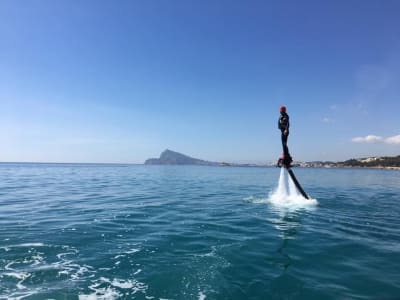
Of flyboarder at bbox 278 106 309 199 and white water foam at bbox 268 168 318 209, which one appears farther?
white water foam at bbox 268 168 318 209

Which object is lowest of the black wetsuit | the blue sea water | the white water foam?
the blue sea water

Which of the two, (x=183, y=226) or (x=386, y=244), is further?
(x=183, y=226)

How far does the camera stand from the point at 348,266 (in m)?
9.58

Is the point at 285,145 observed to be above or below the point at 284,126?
below

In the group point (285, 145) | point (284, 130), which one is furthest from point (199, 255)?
point (284, 130)

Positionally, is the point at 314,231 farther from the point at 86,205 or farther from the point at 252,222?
the point at 86,205

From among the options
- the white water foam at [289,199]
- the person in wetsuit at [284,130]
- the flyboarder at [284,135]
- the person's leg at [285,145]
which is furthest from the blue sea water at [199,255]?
the person's leg at [285,145]

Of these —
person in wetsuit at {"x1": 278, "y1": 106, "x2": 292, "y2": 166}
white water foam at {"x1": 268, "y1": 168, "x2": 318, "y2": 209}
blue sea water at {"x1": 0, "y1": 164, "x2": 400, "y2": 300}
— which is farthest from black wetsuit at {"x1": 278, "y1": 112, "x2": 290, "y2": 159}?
blue sea water at {"x1": 0, "y1": 164, "x2": 400, "y2": 300}

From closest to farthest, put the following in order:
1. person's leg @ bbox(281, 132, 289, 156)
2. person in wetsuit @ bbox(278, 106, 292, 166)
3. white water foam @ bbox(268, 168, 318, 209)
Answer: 1. person in wetsuit @ bbox(278, 106, 292, 166)
2. person's leg @ bbox(281, 132, 289, 156)
3. white water foam @ bbox(268, 168, 318, 209)

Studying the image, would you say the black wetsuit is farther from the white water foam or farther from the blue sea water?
the blue sea water

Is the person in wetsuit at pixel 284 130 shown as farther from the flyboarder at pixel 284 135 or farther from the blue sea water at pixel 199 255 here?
the blue sea water at pixel 199 255

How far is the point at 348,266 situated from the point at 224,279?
469cm

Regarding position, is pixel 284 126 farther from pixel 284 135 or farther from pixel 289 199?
pixel 289 199

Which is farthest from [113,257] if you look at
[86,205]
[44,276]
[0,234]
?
Result: [86,205]
